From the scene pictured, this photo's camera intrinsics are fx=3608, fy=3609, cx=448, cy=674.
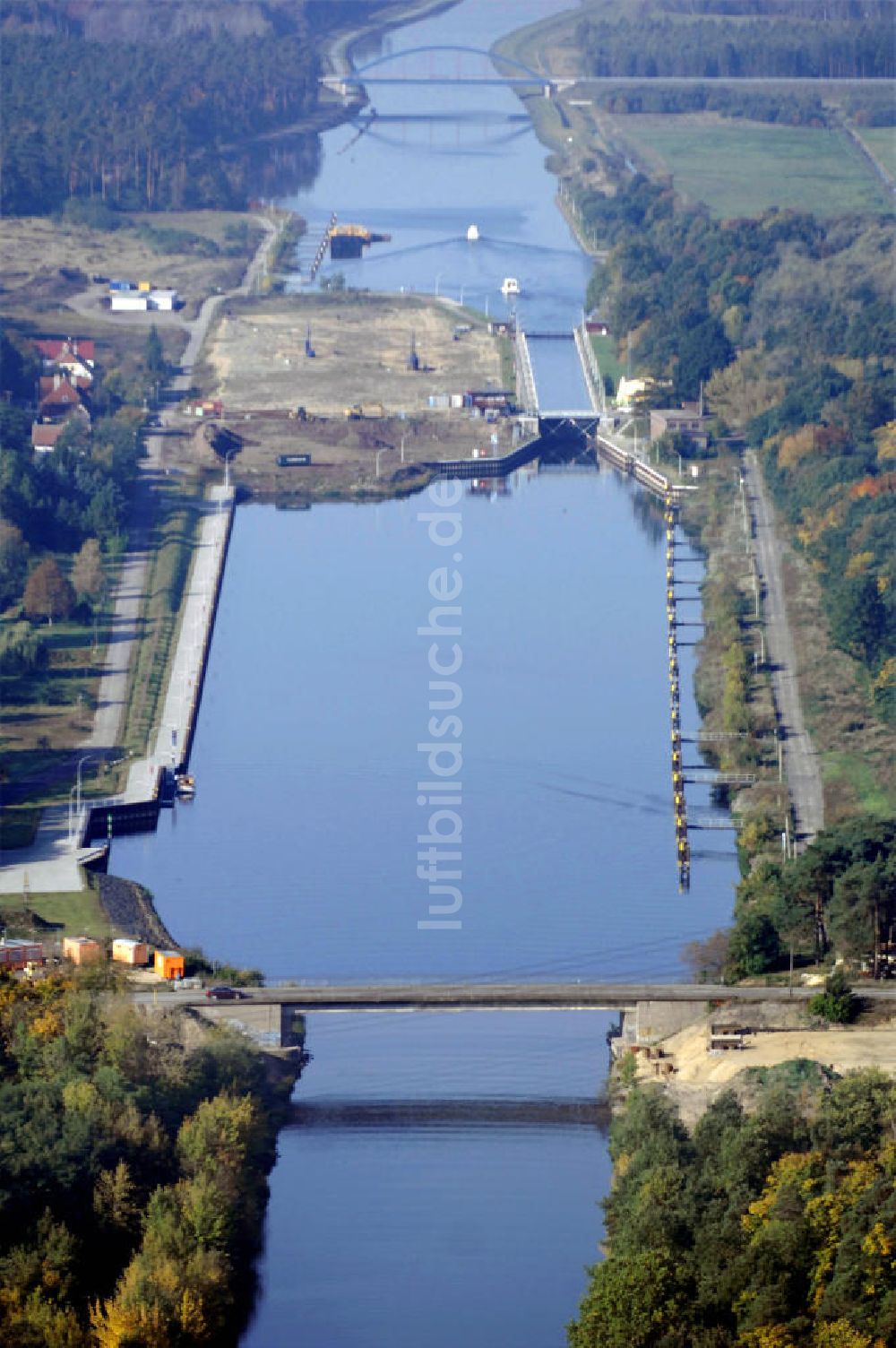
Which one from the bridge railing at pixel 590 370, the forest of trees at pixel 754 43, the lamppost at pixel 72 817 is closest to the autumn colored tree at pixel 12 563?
the lamppost at pixel 72 817

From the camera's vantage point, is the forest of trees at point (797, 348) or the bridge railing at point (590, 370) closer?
the forest of trees at point (797, 348)

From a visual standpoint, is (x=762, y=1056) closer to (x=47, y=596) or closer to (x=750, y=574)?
(x=47, y=596)

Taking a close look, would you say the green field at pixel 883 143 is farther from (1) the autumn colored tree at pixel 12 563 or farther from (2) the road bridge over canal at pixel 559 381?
(1) the autumn colored tree at pixel 12 563

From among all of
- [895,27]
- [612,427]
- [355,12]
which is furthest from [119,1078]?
[355,12]

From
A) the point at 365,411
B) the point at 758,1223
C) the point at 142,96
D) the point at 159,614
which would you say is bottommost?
the point at 758,1223

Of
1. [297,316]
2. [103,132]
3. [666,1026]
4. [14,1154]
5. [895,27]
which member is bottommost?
[14,1154]

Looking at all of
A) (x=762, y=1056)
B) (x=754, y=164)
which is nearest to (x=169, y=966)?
(x=762, y=1056)

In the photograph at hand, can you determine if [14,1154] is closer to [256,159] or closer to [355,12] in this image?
[256,159]
